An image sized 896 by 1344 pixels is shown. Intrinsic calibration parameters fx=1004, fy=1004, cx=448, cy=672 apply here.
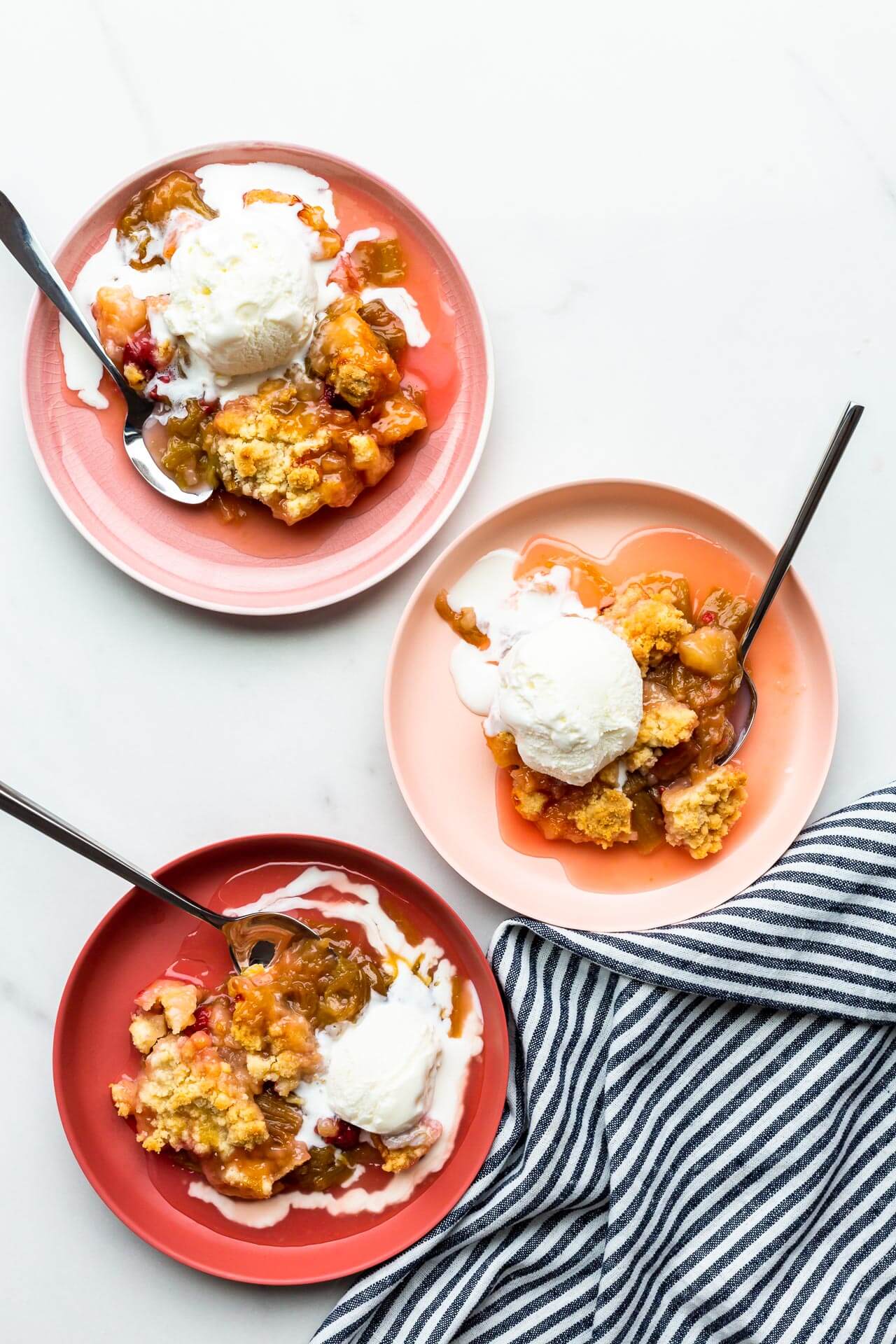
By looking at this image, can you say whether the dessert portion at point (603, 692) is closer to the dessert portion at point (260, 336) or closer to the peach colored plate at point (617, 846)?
the peach colored plate at point (617, 846)

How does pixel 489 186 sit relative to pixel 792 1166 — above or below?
above

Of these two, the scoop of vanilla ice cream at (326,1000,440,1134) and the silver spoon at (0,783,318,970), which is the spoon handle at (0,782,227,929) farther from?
the scoop of vanilla ice cream at (326,1000,440,1134)

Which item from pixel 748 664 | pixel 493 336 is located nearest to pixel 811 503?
pixel 748 664

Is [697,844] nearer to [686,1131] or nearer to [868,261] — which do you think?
[686,1131]

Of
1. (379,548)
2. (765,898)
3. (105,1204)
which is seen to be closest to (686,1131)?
(765,898)

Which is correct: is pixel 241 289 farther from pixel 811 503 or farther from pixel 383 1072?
pixel 383 1072

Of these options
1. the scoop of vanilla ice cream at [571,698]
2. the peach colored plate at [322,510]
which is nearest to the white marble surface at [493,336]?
the peach colored plate at [322,510]

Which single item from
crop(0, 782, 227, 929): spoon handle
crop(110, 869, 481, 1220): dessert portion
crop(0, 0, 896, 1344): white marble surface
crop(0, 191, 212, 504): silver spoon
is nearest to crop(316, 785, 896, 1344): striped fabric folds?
crop(110, 869, 481, 1220): dessert portion
